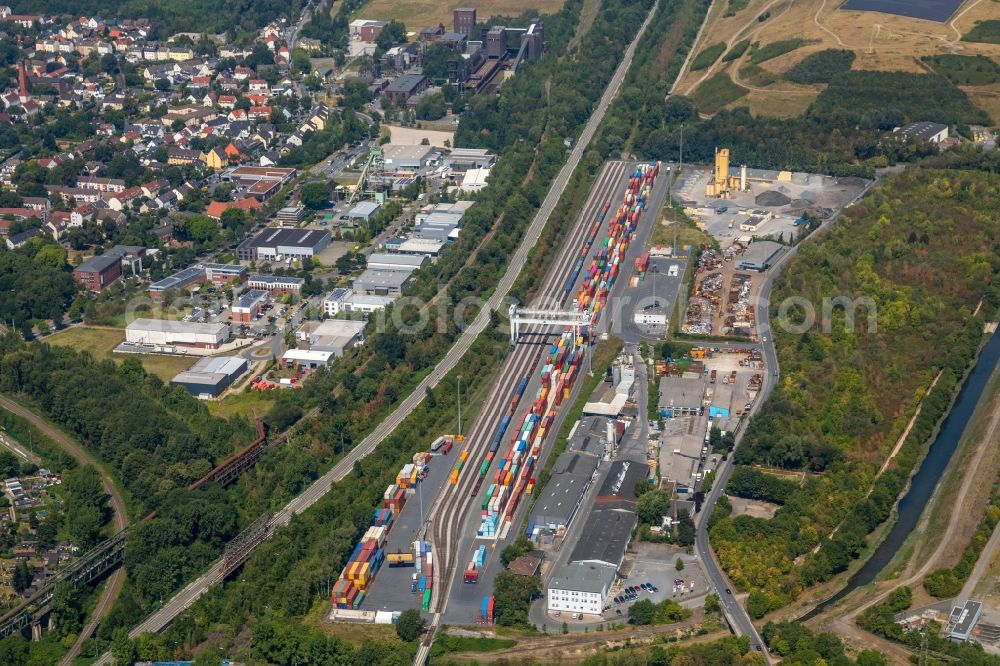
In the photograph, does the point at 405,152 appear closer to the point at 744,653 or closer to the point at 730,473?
the point at 730,473

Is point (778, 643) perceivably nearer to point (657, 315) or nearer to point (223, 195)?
point (657, 315)

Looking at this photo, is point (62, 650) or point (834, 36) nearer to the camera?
point (62, 650)

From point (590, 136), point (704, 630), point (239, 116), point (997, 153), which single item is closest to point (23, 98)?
point (239, 116)

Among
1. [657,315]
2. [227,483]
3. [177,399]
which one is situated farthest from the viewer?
[657,315]

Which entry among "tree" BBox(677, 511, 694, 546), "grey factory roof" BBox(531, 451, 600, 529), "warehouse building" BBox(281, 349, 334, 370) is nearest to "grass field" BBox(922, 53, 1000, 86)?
"warehouse building" BBox(281, 349, 334, 370)

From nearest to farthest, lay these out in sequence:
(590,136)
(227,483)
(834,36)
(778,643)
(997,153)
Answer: (778,643) < (227,483) < (997,153) < (590,136) < (834,36)

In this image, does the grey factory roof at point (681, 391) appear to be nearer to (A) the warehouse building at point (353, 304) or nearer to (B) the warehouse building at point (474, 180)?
(A) the warehouse building at point (353, 304)
